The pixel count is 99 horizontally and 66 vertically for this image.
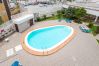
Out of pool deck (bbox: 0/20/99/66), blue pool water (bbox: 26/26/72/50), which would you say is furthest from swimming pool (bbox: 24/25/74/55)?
pool deck (bbox: 0/20/99/66)

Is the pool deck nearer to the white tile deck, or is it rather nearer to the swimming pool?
the white tile deck

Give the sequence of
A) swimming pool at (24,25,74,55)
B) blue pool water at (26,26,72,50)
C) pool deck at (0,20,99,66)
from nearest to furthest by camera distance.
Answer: pool deck at (0,20,99,66), swimming pool at (24,25,74,55), blue pool water at (26,26,72,50)

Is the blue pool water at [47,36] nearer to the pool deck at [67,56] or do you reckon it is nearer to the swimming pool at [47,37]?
the swimming pool at [47,37]

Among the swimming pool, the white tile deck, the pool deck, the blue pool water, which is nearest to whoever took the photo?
the pool deck

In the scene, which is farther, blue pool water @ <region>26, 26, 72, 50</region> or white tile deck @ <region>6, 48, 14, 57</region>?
blue pool water @ <region>26, 26, 72, 50</region>

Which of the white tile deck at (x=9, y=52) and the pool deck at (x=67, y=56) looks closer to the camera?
→ the pool deck at (x=67, y=56)

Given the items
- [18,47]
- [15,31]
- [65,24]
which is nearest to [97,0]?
[65,24]

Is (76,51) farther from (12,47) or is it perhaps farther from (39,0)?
(39,0)

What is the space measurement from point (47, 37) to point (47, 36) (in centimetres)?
38

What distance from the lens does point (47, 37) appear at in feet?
53.5

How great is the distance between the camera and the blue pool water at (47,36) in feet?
47.7

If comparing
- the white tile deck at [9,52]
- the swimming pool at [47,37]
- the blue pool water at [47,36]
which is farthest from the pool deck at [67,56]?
the blue pool water at [47,36]

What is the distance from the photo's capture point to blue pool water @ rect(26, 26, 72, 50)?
14.5m

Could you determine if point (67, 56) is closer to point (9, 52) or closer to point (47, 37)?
point (47, 37)
